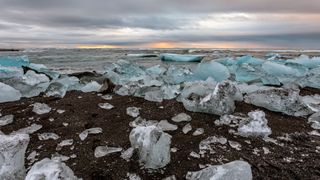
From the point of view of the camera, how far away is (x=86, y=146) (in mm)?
2049

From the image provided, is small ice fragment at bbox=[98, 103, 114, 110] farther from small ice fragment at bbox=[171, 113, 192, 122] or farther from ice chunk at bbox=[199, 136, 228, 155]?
ice chunk at bbox=[199, 136, 228, 155]

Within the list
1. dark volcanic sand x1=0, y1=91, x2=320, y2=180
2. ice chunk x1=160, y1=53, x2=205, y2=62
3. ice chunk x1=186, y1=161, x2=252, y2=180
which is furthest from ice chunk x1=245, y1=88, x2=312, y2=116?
ice chunk x1=160, y1=53, x2=205, y2=62

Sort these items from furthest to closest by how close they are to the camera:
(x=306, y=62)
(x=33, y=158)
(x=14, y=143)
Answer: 1. (x=306, y=62)
2. (x=33, y=158)
3. (x=14, y=143)

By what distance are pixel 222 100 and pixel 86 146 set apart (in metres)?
1.03

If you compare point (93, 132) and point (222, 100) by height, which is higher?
point (222, 100)

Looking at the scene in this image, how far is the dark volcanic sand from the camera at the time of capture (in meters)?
1.80

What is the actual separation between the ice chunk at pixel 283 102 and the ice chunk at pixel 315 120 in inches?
2.9

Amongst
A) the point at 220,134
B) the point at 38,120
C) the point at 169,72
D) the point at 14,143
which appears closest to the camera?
the point at 14,143

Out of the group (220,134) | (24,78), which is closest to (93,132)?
(220,134)

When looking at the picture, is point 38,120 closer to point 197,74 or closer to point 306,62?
point 197,74

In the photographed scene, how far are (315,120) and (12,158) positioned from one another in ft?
6.80

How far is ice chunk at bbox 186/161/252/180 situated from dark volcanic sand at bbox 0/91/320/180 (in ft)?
0.37

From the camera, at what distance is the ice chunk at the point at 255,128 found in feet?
7.16

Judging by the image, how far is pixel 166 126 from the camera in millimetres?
2332
